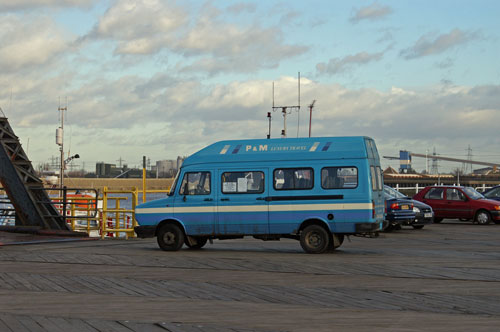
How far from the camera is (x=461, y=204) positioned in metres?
30.0

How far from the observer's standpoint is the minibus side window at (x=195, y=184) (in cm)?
1727

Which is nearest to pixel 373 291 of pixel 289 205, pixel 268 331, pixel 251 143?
pixel 268 331

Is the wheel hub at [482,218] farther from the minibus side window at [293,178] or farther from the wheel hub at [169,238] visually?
the wheel hub at [169,238]

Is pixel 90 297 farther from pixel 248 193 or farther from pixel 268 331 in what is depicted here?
pixel 248 193

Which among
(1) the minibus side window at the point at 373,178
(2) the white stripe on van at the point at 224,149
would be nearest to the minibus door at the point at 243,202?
(2) the white stripe on van at the point at 224,149

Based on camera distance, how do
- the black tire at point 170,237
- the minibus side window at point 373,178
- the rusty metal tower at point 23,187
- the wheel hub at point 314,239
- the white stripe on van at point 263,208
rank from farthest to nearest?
1. the rusty metal tower at point 23,187
2. the black tire at point 170,237
3. the wheel hub at point 314,239
4. the minibus side window at point 373,178
5. the white stripe on van at point 263,208

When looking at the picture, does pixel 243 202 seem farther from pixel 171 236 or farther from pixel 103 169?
pixel 103 169

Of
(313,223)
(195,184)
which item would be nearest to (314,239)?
(313,223)

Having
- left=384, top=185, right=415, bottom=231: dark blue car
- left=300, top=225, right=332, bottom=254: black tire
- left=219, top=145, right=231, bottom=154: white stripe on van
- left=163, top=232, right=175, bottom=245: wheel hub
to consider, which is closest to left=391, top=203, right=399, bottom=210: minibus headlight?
left=384, top=185, right=415, bottom=231: dark blue car

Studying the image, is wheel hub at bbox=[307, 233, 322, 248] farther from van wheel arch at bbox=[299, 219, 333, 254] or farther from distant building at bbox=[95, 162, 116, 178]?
distant building at bbox=[95, 162, 116, 178]

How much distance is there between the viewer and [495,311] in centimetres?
881

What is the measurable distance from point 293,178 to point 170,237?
3.30m

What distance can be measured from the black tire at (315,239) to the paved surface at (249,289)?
31 cm

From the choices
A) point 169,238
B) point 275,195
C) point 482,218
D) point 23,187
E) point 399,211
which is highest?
point 23,187
